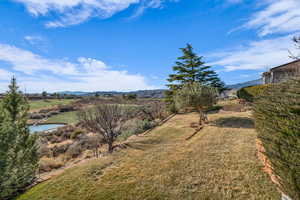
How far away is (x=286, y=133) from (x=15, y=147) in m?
7.51

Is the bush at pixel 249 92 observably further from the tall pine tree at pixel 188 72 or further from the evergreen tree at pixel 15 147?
the evergreen tree at pixel 15 147

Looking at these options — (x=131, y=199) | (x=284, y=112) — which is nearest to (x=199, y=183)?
(x=131, y=199)

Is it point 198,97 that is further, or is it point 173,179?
point 198,97

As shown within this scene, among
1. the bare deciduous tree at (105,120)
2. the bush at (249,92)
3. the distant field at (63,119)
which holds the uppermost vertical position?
the bush at (249,92)

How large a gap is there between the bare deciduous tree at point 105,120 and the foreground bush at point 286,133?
7482 millimetres

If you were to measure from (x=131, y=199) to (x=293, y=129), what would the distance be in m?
Answer: 3.42

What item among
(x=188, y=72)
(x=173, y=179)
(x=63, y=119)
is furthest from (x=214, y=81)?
(x=63, y=119)

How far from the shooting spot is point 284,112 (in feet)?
6.85

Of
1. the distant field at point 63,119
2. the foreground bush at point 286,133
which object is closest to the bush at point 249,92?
the foreground bush at point 286,133

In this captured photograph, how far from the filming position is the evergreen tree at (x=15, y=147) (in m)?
3.81

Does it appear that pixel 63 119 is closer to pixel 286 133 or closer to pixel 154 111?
pixel 154 111

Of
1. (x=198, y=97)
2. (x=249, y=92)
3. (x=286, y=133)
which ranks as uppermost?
(x=249, y=92)

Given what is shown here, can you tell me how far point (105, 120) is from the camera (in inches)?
332

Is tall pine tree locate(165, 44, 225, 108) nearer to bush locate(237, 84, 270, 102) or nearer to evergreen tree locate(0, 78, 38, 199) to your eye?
bush locate(237, 84, 270, 102)
